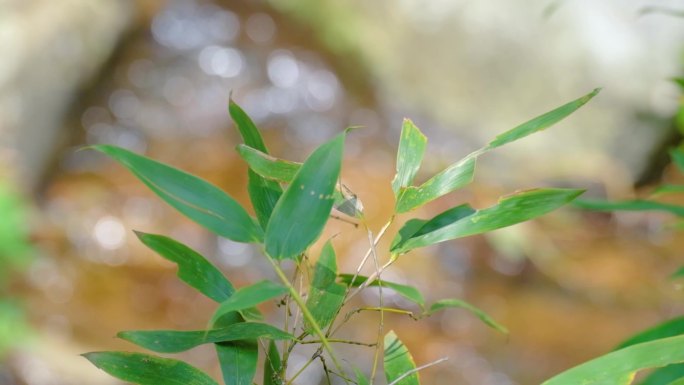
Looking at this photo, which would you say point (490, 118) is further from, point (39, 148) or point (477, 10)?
point (39, 148)

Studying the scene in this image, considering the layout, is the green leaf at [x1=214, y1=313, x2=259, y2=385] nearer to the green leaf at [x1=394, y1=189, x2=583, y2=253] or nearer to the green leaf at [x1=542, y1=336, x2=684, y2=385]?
the green leaf at [x1=394, y1=189, x2=583, y2=253]

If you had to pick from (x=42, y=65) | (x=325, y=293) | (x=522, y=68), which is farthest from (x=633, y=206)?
(x=522, y=68)

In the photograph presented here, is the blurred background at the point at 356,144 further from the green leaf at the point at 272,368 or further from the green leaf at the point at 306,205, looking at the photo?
the green leaf at the point at 306,205

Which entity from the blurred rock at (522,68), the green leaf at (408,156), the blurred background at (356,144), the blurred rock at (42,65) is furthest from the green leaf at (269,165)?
the blurred rock at (522,68)

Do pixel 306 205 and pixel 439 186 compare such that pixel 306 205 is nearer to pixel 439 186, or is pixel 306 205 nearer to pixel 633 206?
pixel 439 186

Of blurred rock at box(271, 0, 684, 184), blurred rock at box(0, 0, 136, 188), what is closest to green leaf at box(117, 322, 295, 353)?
blurred rock at box(0, 0, 136, 188)

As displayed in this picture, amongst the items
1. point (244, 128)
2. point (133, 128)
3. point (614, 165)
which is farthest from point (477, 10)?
point (244, 128)
